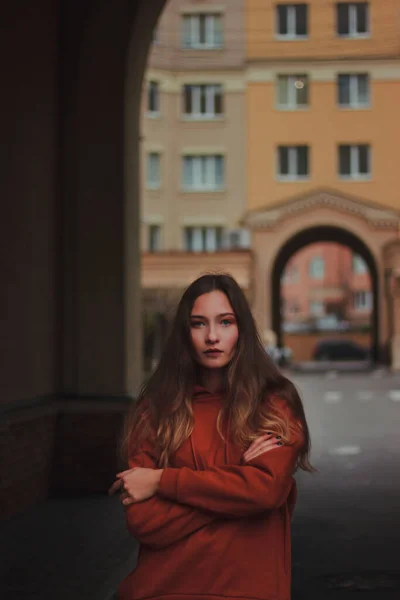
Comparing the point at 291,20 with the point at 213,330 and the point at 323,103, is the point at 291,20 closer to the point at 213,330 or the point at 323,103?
the point at 323,103

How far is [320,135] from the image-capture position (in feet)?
118

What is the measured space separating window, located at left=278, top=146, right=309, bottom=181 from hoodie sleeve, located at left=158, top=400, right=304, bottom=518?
33912 mm

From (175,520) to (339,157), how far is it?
1360 inches

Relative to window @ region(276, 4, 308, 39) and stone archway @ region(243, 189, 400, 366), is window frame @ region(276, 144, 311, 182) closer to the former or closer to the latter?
stone archway @ region(243, 189, 400, 366)

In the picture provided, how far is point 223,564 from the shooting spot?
8.36ft

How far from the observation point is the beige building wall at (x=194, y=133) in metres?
35.7

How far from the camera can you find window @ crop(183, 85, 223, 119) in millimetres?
35969

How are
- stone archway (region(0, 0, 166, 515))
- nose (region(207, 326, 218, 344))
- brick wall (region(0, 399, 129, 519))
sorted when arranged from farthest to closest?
stone archway (region(0, 0, 166, 515))
brick wall (region(0, 399, 129, 519))
nose (region(207, 326, 218, 344))

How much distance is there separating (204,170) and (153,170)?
200cm

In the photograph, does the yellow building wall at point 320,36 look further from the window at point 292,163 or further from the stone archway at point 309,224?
Result: the stone archway at point 309,224

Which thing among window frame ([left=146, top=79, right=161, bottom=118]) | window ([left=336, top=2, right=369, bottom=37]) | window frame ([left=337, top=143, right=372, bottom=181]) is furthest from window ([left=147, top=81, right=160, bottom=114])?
window ([left=336, top=2, right=369, bottom=37])

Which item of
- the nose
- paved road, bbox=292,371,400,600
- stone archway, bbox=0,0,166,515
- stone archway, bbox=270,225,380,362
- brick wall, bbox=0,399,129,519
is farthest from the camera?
stone archway, bbox=270,225,380,362

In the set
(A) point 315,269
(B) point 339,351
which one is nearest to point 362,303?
(A) point 315,269

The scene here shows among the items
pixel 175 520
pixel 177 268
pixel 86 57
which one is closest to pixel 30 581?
pixel 175 520
